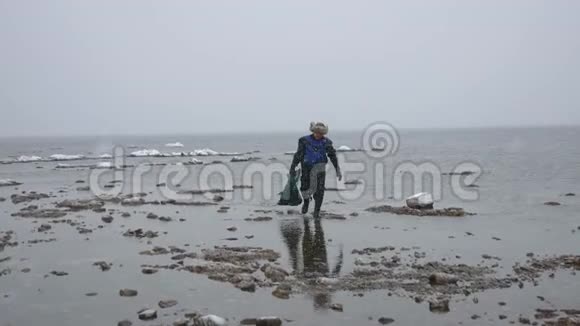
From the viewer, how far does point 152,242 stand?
11.2 metres

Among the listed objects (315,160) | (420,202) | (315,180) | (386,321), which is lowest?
(386,321)

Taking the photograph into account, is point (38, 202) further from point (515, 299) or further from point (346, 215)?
point (515, 299)

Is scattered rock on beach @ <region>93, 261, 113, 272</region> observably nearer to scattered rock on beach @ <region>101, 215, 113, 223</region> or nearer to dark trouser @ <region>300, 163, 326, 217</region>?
scattered rock on beach @ <region>101, 215, 113, 223</region>

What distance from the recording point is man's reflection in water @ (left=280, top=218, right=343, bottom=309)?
8195 mm

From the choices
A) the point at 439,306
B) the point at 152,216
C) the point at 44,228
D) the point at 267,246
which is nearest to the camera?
the point at 439,306

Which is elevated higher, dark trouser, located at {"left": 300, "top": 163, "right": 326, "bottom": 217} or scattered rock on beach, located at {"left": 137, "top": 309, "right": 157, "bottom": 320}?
dark trouser, located at {"left": 300, "top": 163, "right": 326, "bottom": 217}

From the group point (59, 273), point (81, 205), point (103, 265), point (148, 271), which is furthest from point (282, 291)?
point (81, 205)

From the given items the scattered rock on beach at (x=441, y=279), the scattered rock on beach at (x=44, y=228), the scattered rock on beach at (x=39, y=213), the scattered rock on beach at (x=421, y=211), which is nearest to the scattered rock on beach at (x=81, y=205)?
→ the scattered rock on beach at (x=39, y=213)

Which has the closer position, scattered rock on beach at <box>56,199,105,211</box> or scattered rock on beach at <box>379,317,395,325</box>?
scattered rock on beach at <box>379,317,395,325</box>

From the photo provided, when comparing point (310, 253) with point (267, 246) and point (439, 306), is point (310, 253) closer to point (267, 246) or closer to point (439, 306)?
point (267, 246)

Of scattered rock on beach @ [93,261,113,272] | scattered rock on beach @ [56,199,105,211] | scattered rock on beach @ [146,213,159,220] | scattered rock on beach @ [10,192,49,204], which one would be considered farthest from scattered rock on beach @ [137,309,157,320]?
scattered rock on beach @ [10,192,49,204]

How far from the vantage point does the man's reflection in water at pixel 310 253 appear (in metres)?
8.20

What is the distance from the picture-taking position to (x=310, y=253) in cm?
984

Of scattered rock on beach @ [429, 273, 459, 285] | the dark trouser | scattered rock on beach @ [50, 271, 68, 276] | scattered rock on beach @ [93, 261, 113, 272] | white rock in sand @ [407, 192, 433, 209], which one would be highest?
the dark trouser
